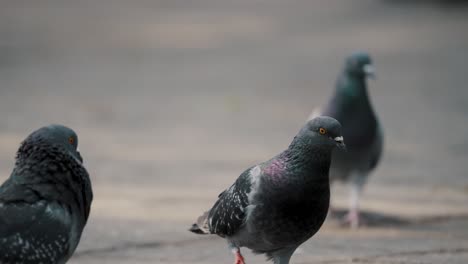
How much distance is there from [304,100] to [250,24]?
4676 mm

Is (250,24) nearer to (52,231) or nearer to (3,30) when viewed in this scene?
(3,30)

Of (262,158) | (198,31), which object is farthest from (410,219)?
(198,31)

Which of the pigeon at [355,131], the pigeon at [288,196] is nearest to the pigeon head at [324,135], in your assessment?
the pigeon at [288,196]

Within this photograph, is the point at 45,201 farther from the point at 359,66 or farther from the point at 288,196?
the point at 359,66

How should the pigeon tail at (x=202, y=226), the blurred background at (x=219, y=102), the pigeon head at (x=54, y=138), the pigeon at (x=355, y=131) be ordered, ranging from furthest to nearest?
the pigeon at (x=355, y=131) < the blurred background at (x=219, y=102) < the pigeon tail at (x=202, y=226) < the pigeon head at (x=54, y=138)

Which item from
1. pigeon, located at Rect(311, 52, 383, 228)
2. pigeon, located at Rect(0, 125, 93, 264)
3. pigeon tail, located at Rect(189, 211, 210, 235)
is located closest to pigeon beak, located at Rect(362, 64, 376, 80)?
pigeon, located at Rect(311, 52, 383, 228)

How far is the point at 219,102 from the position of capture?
41.1ft

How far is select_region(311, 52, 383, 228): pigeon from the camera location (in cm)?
798

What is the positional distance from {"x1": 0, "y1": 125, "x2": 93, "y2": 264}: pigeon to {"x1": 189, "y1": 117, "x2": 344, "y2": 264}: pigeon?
0.93 meters

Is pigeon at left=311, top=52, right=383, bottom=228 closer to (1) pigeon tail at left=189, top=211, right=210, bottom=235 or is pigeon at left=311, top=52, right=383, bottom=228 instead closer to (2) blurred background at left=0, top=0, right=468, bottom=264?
(2) blurred background at left=0, top=0, right=468, bottom=264

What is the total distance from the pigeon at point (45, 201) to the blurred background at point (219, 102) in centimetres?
150

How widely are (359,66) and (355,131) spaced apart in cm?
62

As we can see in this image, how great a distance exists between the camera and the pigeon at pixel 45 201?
182 inches

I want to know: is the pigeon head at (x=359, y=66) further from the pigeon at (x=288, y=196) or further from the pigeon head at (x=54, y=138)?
the pigeon head at (x=54, y=138)
